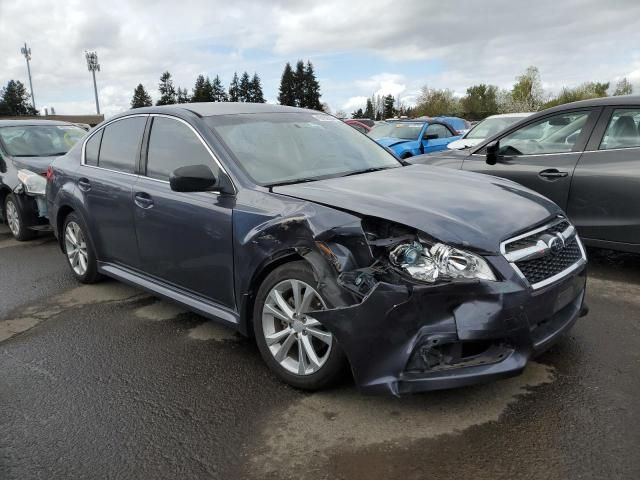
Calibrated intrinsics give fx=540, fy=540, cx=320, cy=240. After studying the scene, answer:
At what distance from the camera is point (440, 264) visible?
8.73 feet

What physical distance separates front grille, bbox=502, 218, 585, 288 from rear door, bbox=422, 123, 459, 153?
9977 millimetres

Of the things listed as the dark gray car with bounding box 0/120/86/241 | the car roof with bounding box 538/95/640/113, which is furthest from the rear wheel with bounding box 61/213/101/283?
the car roof with bounding box 538/95/640/113

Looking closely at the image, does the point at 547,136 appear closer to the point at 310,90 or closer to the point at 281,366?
the point at 281,366

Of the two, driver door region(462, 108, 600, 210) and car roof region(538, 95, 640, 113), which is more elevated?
car roof region(538, 95, 640, 113)

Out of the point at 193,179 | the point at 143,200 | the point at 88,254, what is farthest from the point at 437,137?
the point at 193,179

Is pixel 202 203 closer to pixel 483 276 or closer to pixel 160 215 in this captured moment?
pixel 160 215

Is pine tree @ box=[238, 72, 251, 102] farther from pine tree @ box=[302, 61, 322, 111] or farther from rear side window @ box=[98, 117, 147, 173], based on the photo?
rear side window @ box=[98, 117, 147, 173]

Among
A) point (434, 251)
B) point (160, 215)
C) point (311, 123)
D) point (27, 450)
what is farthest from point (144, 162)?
point (434, 251)

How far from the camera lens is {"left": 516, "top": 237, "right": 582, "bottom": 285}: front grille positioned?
2.77m

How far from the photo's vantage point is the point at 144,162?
168 inches

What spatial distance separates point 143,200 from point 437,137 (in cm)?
1055

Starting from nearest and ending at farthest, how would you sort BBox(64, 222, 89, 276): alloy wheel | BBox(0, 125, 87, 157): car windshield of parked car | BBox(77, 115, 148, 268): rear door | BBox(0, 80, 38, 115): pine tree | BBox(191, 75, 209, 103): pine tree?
BBox(77, 115, 148, 268): rear door, BBox(64, 222, 89, 276): alloy wheel, BBox(0, 125, 87, 157): car windshield of parked car, BBox(0, 80, 38, 115): pine tree, BBox(191, 75, 209, 103): pine tree

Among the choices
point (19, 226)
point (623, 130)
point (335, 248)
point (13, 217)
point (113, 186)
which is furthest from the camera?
point (13, 217)

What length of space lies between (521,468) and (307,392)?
1.22 meters
